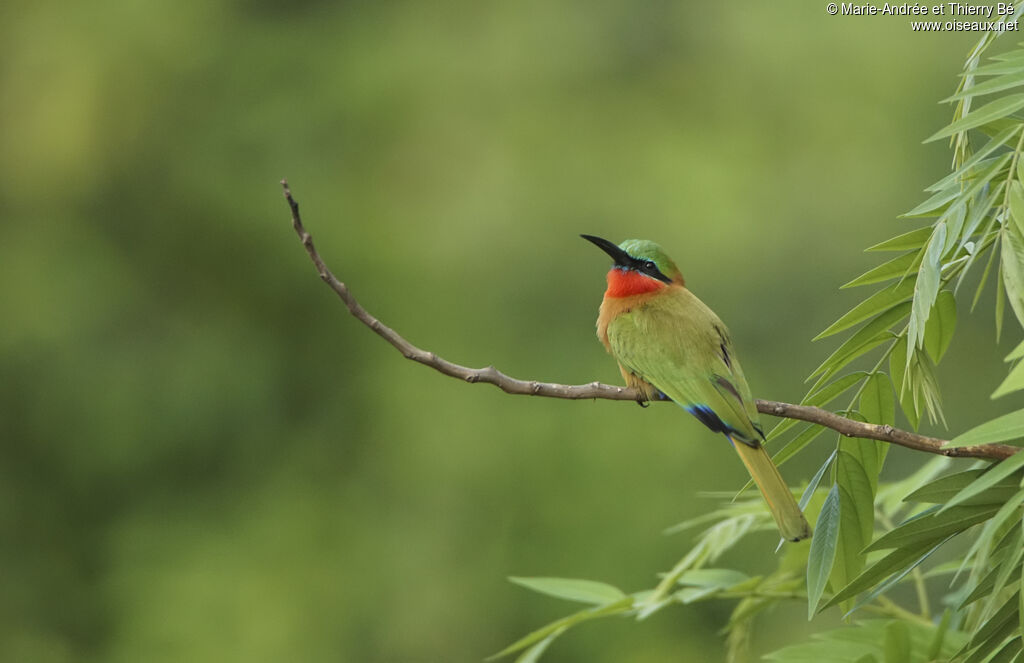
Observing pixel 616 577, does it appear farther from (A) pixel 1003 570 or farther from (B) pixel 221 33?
(A) pixel 1003 570

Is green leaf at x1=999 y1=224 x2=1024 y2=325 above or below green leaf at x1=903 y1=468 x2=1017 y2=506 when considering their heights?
above

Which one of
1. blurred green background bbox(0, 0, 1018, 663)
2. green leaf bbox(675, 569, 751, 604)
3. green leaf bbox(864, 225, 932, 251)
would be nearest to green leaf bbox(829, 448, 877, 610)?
green leaf bbox(864, 225, 932, 251)

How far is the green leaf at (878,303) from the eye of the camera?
1223 millimetres

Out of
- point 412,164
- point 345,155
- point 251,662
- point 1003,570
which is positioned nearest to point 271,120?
point 345,155

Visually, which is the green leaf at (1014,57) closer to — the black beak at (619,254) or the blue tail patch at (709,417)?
the blue tail patch at (709,417)

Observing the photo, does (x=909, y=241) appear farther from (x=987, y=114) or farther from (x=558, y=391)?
(x=558, y=391)

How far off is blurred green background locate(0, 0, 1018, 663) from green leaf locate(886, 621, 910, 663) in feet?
12.3

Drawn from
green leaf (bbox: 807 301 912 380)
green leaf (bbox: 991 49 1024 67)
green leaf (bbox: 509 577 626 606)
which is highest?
green leaf (bbox: 991 49 1024 67)

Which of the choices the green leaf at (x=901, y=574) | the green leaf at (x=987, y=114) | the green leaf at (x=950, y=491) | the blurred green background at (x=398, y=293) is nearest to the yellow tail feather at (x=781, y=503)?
the green leaf at (x=901, y=574)

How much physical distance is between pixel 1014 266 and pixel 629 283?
2.73ft

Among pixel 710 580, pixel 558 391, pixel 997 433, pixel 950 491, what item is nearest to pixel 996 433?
pixel 997 433

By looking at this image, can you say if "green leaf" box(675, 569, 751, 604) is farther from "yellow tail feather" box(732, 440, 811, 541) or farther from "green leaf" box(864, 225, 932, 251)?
"green leaf" box(864, 225, 932, 251)

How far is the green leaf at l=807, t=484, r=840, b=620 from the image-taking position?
1163mm

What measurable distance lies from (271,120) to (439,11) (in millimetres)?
1174
